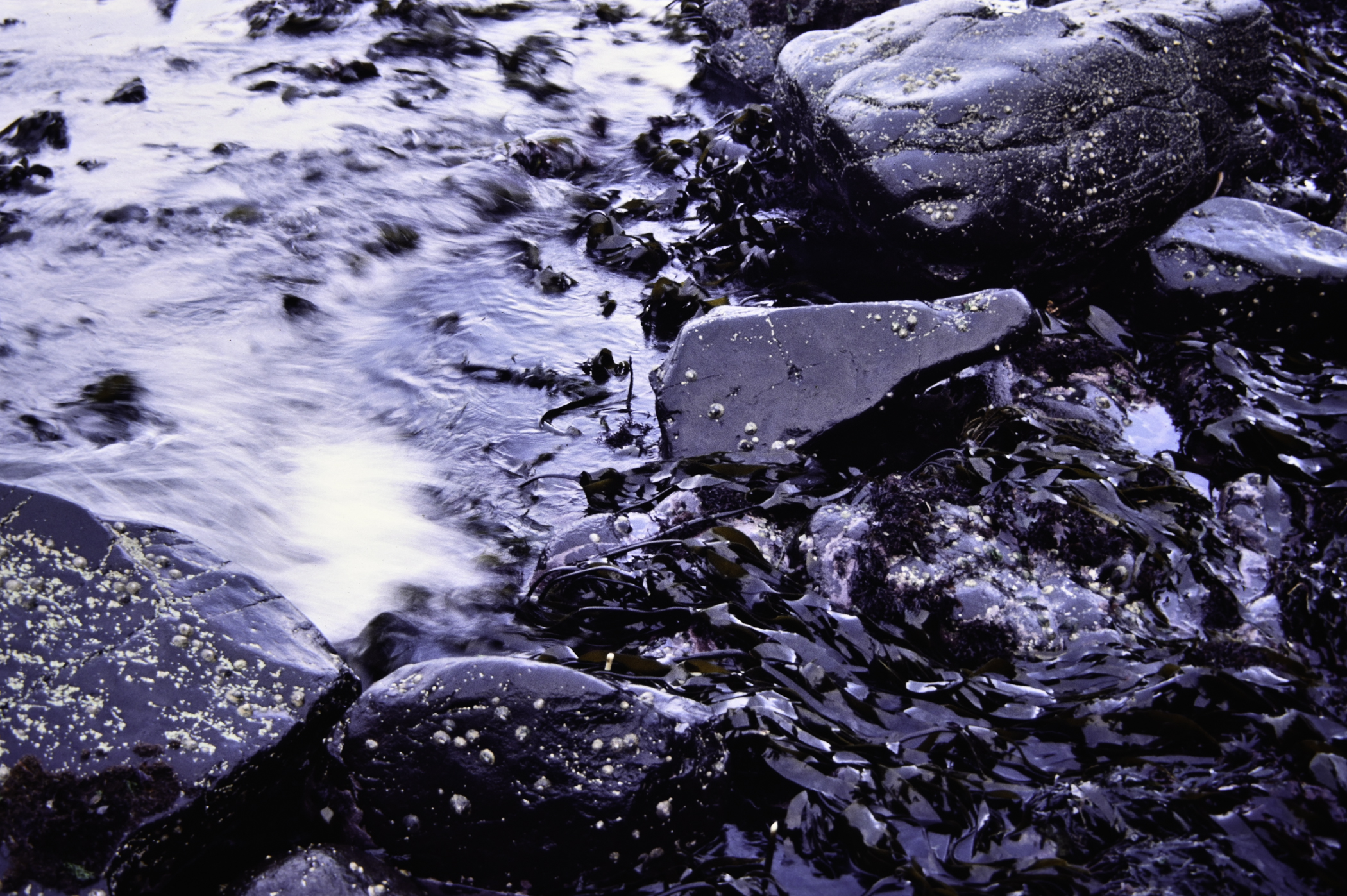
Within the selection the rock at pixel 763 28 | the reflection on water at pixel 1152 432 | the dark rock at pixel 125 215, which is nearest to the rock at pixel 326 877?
the reflection on water at pixel 1152 432

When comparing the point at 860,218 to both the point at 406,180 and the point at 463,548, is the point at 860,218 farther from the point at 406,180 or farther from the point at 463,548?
the point at 406,180

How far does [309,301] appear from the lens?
175 inches

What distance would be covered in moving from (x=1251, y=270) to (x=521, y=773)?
3333 millimetres

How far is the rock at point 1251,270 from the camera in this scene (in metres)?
3.42

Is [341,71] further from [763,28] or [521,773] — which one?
[521,773]

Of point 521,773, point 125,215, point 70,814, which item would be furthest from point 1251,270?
point 125,215

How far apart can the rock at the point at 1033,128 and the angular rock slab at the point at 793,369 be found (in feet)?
2.66

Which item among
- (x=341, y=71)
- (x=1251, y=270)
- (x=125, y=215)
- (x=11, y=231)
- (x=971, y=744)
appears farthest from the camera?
(x=341, y=71)

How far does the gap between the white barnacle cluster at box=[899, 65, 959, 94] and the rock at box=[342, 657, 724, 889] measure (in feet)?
9.96

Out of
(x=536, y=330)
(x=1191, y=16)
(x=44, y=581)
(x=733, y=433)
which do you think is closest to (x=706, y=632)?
(x=733, y=433)

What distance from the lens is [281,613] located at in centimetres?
238

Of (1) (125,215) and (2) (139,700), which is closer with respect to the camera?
(2) (139,700)

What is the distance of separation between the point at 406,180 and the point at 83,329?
1.98 meters

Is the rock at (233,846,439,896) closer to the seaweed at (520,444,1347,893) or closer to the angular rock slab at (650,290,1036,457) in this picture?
the seaweed at (520,444,1347,893)
